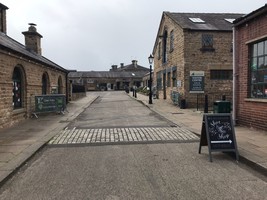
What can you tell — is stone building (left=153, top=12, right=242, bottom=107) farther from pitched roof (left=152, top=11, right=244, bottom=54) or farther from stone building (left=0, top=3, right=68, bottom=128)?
stone building (left=0, top=3, right=68, bottom=128)

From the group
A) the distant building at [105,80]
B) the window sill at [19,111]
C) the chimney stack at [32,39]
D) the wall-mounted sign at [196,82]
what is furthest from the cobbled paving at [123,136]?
the distant building at [105,80]

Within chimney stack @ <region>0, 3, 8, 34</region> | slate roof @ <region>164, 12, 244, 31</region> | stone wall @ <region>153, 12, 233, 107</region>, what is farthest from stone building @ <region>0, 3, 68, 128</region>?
slate roof @ <region>164, 12, 244, 31</region>

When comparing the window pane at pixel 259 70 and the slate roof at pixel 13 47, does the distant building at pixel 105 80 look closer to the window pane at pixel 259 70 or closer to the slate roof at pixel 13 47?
the slate roof at pixel 13 47

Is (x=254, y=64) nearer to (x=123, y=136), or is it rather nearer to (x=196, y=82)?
(x=123, y=136)

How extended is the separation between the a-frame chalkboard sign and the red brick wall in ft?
11.0

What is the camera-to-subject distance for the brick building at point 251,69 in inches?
400

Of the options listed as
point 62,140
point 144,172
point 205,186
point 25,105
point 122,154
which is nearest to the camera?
point 205,186

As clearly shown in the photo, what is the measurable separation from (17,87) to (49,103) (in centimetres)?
282

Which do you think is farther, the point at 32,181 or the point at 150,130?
the point at 150,130

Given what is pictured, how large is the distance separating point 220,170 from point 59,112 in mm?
12859

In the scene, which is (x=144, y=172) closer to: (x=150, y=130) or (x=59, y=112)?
(x=150, y=130)

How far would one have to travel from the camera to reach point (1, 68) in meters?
11.6

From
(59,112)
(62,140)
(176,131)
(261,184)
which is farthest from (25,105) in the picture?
(261,184)

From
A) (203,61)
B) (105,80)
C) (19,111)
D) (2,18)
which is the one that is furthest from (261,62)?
(105,80)
